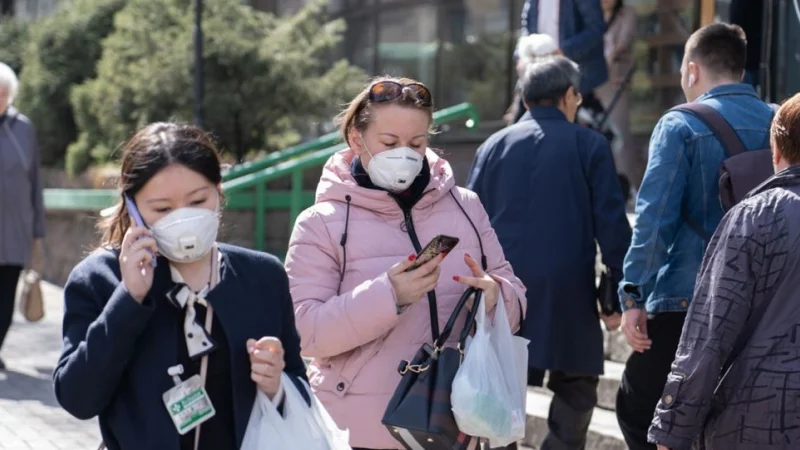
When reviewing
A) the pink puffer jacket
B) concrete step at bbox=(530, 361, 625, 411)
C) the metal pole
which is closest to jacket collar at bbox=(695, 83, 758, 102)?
the pink puffer jacket

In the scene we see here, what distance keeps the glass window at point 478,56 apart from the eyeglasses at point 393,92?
31.3 ft

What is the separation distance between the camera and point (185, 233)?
319cm

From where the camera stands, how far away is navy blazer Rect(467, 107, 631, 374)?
5863 mm

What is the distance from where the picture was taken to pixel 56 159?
55.1 feet

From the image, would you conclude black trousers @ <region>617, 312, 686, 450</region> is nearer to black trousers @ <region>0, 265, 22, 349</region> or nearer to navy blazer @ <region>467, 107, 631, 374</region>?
navy blazer @ <region>467, 107, 631, 374</region>

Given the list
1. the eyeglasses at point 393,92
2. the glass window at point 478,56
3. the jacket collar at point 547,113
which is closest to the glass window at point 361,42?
the glass window at point 478,56

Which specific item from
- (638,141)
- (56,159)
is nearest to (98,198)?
(56,159)

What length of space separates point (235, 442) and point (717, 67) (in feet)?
8.94

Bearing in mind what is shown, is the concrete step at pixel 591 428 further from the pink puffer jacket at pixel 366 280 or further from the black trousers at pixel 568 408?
the pink puffer jacket at pixel 366 280

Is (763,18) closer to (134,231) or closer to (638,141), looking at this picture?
(638,141)

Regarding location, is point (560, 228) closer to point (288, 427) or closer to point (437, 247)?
point (437, 247)

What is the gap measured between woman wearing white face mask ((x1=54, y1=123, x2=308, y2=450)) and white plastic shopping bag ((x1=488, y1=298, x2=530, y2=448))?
846 millimetres

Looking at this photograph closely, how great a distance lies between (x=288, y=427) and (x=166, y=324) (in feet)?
1.21

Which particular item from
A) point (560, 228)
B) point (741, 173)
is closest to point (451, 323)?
point (741, 173)
